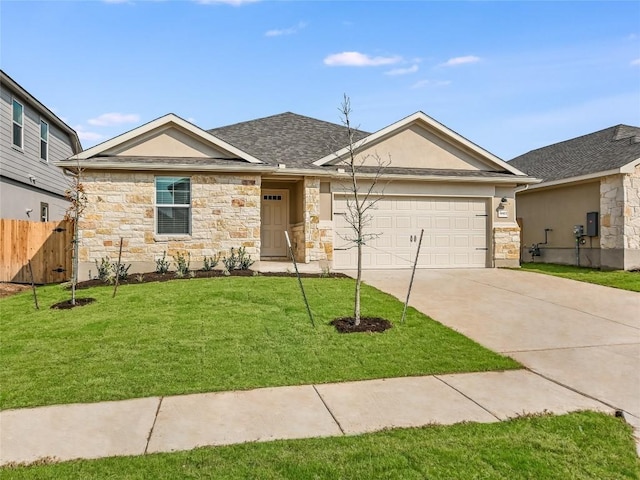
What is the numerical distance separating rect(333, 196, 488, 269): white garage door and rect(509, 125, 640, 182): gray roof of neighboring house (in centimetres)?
467

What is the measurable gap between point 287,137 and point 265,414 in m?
14.0

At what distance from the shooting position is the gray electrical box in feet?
51.1

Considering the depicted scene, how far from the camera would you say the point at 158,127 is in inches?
512

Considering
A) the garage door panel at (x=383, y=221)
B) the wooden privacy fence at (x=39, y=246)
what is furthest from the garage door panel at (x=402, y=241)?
the wooden privacy fence at (x=39, y=246)

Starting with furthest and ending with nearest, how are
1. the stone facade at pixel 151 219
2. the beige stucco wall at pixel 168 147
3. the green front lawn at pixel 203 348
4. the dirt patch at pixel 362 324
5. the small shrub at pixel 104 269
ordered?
the beige stucco wall at pixel 168 147 → the stone facade at pixel 151 219 → the small shrub at pixel 104 269 → the dirt patch at pixel 362 324 → the green front lawn at pixel 203 348

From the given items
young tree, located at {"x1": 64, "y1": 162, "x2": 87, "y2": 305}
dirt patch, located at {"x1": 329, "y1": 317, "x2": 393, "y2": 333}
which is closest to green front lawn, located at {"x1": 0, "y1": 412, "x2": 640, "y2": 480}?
dirt patch, located at {"x1": 329, "y1": 317, "x2": 393, "y2": 333}

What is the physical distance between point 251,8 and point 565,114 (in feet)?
38.7

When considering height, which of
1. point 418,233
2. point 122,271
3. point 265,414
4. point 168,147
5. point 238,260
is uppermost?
point 168,147

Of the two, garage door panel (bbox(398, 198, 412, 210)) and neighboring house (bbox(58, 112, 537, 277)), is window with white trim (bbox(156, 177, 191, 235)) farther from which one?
garage door panel (bbox(398, 198, 412, 210))

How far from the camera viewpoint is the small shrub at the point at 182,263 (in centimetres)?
1192

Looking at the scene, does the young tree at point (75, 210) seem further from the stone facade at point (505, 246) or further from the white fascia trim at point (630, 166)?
the white fascia trim at point (630, 166)

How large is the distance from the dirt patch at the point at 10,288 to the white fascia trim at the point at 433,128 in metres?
9.43

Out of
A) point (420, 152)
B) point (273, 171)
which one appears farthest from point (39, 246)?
point (420, 152)

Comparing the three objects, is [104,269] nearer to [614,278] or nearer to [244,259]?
[244,259]
